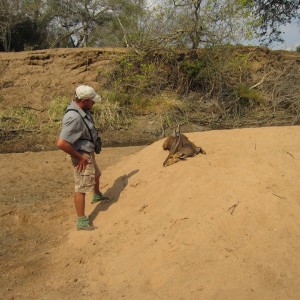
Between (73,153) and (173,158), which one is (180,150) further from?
(73,153)

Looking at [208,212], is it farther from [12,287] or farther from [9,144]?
[9,144]

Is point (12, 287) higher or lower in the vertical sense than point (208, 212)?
lower

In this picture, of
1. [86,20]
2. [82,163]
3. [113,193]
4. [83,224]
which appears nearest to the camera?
[82,163]

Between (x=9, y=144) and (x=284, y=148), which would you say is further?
(x=9, y=144)

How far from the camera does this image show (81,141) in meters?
4.45

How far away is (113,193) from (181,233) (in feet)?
5.85

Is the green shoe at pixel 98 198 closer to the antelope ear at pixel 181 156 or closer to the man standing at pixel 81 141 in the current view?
the man standing at pixel 81 141

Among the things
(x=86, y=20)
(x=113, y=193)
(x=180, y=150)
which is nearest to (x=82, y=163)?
(x=113, y=193)

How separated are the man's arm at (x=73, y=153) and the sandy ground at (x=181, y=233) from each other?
0.70 m

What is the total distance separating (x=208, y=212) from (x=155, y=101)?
8.71m

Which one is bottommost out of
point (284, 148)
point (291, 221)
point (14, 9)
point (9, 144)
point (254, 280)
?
point (9, 144)

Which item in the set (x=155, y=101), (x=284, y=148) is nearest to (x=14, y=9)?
(x=155, y=101)

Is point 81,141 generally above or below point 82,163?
above

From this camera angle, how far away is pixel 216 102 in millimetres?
12656
